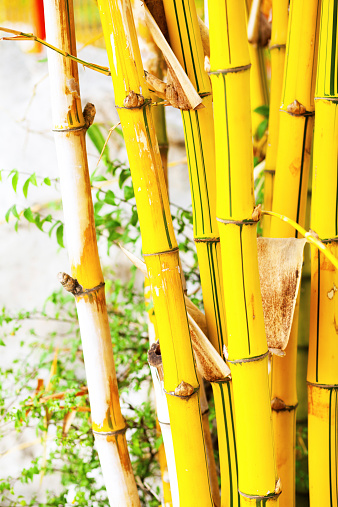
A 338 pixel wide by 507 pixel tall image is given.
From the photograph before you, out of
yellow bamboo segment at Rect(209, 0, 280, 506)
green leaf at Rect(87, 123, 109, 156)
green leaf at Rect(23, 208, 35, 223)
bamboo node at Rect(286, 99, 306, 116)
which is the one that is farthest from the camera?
green leaf at Rect(87, 123, 109, 156)

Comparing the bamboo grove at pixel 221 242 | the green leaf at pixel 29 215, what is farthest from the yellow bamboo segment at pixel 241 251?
the green leaf at pixel 29 215

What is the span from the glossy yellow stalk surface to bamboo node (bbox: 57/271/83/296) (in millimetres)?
112

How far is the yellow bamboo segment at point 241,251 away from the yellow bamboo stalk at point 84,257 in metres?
0.14

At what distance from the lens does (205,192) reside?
1.37ft

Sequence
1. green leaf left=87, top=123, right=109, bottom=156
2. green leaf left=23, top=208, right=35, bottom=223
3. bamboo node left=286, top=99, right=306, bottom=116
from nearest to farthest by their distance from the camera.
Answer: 1. bamboo node left=286, top=99, right=306, bottom=116
2. green leaf left=23, top=208, right=35, bottom=223
3. green leaf left=87, top=123, right=109, bottom=156

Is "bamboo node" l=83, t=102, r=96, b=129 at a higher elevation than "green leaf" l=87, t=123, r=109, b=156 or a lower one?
higher

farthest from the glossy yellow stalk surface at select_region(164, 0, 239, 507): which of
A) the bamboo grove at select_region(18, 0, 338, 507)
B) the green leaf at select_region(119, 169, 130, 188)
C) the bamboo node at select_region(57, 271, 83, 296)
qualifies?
the green leaf at select_region(119, 169, 130, 188)

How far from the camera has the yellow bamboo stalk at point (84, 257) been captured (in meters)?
0.43

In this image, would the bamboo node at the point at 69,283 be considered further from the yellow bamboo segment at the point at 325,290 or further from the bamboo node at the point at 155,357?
the yellow bamboo segment at the point at 325,290

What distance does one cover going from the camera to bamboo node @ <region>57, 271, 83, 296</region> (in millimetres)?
445

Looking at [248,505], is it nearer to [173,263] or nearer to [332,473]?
[332,473]

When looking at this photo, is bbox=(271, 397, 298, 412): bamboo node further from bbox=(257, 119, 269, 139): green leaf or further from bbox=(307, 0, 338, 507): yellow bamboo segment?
bbox=(257, 119, 269, 139): green leaf

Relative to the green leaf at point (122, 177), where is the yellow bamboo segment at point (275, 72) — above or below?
above

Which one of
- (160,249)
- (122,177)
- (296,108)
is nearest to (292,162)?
(296,108)
